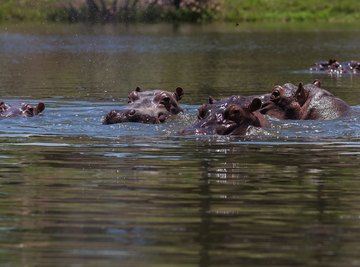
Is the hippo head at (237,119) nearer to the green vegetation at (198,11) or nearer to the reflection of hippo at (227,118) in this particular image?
the reflection of hippo at (227,118)

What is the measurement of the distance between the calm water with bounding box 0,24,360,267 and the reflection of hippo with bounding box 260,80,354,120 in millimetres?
375

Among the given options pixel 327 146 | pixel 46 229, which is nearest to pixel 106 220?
pixel 46 229

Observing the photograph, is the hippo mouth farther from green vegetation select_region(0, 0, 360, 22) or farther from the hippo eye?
green vegetation select_region(0, 0, 360, 22)

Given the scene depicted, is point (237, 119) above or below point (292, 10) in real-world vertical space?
above

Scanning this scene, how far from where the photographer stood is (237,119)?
12.3 meters

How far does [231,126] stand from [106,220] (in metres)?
5.14

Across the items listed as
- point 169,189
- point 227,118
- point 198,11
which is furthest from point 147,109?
point 198,11

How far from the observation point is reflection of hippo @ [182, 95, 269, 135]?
12.3m

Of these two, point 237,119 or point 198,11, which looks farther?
point 198,11

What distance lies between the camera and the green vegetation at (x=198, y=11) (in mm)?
50188

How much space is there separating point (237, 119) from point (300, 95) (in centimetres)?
190

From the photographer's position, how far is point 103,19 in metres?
48.9

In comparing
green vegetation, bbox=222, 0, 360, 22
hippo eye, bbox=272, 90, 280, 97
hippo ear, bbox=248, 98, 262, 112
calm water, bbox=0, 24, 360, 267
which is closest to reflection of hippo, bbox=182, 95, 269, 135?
hippo ear, bbox=248, 98, 262, 112

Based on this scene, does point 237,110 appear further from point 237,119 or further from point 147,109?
point 147,109
